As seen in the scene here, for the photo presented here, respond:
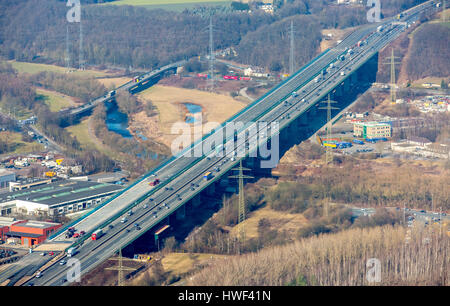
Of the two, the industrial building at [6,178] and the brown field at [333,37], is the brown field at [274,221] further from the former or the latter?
the brown field at [333,37]

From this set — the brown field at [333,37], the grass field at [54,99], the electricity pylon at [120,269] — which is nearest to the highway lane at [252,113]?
the brown field at [333,37]

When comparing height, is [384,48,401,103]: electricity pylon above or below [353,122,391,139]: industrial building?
above

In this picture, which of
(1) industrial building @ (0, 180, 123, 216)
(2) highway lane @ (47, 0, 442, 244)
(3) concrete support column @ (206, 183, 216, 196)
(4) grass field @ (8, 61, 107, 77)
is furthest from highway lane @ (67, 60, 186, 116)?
(3) concrete support column @ (206, 183, 216, 196)

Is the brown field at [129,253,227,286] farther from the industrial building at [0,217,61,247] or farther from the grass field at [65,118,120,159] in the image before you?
the grass field at [65,118,120,159]

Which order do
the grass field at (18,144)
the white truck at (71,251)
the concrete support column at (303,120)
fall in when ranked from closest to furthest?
the white truck at (71,251) < the concrete support column at (303,120) < the grass field at (18,144)

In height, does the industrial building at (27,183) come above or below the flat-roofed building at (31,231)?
above

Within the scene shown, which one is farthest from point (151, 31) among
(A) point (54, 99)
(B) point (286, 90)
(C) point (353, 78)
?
(B) point (286, 90)
